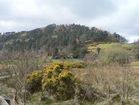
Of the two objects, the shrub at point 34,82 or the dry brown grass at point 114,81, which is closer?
the dry brown grass at point 114,81

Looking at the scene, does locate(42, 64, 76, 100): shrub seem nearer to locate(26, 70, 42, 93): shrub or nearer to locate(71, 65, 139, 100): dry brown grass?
locate(26, 70, 42, 93): shrub

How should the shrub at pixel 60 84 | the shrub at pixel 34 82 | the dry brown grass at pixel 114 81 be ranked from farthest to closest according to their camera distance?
the shrub at pixel 34 82
the dry brown grass at pixel 114 81
the shrub at pixel 60 84

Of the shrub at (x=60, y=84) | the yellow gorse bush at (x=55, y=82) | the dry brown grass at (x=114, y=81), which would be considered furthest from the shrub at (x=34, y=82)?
the dry brown grass at (x=114, y=81)

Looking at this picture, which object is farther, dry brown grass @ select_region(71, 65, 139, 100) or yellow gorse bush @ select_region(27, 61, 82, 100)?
dry brown grass @ select_region(71, 65, 139, 100)

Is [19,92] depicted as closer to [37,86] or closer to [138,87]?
[37,86]

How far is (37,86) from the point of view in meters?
32.3

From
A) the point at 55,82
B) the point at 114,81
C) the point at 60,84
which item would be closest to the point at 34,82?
the point at 55,82

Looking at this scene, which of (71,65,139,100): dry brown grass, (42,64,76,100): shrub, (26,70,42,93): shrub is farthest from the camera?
(26,70,42,93): shrub

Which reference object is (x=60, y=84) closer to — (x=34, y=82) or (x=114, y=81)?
(x=34, y=82)

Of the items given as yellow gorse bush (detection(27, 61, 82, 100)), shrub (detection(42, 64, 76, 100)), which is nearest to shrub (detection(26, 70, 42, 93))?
yellow gorse bush (detection(27, 61, 82, 100))

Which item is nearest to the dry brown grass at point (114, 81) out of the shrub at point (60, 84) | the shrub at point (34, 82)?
the shrub at point (60, 84)

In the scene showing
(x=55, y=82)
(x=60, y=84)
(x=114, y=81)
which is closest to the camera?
(x=60, y=84)

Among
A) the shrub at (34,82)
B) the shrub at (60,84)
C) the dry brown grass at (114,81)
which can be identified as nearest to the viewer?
the shrub at (60,84)

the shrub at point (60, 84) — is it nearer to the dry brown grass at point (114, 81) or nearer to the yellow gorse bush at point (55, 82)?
the yellow gorse bush at point (55, 82)
